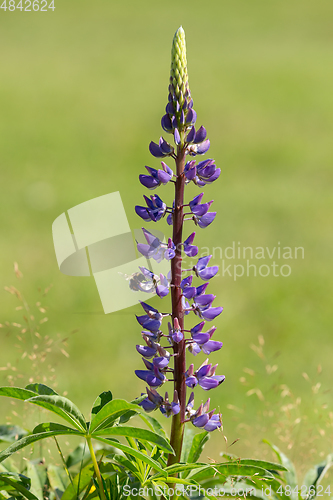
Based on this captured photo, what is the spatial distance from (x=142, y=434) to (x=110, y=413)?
12cm

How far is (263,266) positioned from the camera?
5.53 meters

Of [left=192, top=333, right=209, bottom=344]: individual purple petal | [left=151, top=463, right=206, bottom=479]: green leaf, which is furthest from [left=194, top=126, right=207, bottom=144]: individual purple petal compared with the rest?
[left=151, top=463, right=206, bottom=479]: green leaf

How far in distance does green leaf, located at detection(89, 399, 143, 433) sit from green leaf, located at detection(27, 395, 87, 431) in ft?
0.14

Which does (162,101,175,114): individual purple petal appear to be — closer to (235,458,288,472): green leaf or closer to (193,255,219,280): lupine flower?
(193,255,219,280): lupine flower

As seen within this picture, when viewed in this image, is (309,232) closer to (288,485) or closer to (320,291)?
(320,291)

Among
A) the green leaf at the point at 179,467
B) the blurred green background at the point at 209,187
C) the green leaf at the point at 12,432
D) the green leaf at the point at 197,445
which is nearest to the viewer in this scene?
the green leaf at the point at 179,467

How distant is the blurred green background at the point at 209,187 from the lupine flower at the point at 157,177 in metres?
0.85

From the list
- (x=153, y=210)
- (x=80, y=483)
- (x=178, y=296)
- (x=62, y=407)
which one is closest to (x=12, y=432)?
(x=80, y=483)

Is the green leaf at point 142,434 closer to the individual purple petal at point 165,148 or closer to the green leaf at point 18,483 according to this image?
the green leaf at point 18,483

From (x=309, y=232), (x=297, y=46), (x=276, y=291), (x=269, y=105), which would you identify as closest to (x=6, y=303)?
(x=276, y=291)

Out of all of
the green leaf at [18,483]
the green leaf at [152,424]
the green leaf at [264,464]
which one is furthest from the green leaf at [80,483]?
the green leaf at [264,464]

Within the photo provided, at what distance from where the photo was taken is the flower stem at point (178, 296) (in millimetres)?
1416

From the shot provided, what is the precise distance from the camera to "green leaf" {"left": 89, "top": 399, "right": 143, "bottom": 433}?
4.29 feet

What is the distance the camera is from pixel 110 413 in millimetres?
1355
